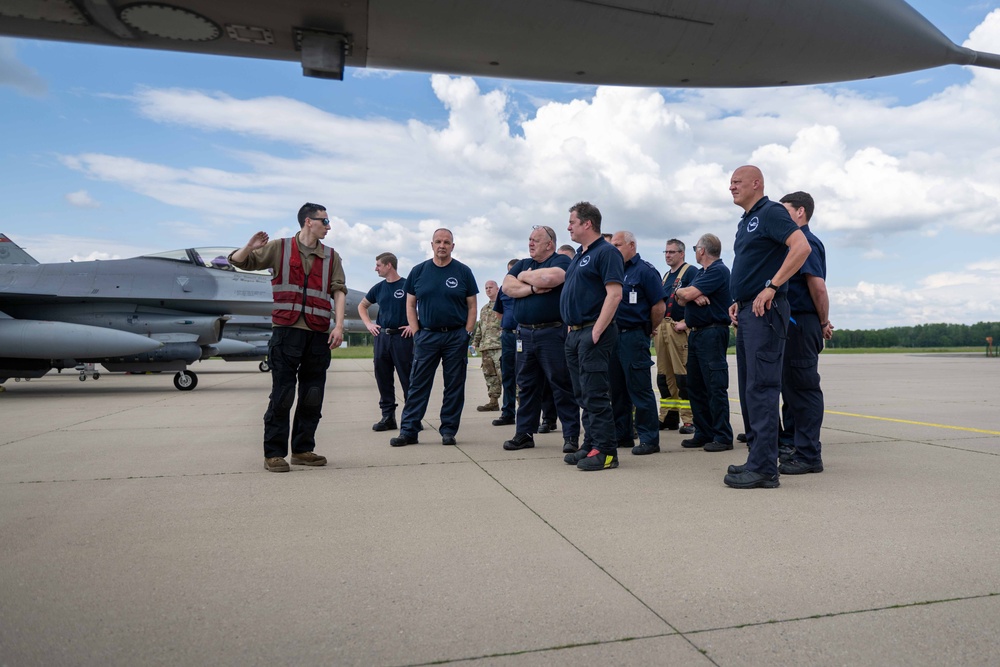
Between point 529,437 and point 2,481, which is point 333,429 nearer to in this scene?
point 529,437

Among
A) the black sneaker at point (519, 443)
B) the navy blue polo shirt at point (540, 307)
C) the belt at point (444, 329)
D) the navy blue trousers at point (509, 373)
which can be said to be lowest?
the black sneaker at point (519, 443)

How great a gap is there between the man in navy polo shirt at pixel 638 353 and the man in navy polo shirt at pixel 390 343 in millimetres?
2154

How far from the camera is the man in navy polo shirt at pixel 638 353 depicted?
4.91 metres

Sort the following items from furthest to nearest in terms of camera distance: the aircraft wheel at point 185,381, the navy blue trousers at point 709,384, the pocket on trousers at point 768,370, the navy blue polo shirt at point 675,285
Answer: the aircraft wheel at point 185,381, the navy blue polo shirt at point 675,285, the navy blue trousers at point 709,384, the pocket on trousers at point 768,370

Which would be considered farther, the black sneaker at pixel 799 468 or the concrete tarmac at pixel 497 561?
the black sneaker at pixel 799 468

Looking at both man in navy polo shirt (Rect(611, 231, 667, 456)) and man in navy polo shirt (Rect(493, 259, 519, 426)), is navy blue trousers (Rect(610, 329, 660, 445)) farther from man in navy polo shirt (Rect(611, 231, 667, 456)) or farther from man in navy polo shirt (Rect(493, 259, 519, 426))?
man in navy polo shirt (Rect(493, 259, 519, 426))

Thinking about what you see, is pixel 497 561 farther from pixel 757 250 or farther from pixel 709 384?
pixel 709 384

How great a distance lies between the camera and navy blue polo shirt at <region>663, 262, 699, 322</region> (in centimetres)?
596

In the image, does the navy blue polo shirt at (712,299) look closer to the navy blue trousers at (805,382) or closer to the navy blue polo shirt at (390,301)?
the navy blue trousers at (805,382)

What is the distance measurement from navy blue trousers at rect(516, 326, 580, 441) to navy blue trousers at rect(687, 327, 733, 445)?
0.96m

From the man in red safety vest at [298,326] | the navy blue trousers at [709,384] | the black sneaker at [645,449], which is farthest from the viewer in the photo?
the navy blue trousers at [709,384]

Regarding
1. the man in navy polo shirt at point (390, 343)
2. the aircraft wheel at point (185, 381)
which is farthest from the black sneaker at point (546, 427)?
the aircraft wheel at point (185, 381)

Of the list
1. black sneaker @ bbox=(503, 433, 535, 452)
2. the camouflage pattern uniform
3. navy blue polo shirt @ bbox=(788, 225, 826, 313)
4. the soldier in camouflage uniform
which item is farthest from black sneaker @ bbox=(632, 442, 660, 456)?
the camouflage pattern uniform

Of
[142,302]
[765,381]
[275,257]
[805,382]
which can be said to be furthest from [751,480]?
[142,302]
